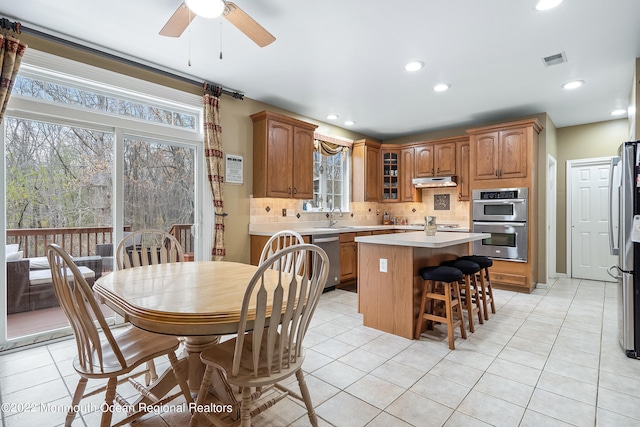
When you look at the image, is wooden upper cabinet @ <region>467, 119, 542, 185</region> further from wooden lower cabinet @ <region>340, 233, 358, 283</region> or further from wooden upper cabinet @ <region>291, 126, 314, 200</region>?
wooden upper cabinet @ <region>291, 126, 314, 200</region>

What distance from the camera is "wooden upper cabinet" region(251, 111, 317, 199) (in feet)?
13.5

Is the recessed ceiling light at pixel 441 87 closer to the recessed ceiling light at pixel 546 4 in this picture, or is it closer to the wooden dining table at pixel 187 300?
the recessed ceiling light at pixel 546 4

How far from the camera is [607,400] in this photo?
6.36 ft

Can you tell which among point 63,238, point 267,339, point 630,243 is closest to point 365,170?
point 630,243

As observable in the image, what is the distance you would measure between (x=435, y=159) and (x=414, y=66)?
2626 millimetres

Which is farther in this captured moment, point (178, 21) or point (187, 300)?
point (178, 21)

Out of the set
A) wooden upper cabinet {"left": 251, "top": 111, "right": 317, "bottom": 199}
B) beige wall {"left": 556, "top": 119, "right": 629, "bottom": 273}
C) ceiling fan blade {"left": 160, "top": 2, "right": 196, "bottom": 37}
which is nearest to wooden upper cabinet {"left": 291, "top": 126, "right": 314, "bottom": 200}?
wooden upper cabinet {"left": 251, "top": 111, "right": 317, "bottom": 199}

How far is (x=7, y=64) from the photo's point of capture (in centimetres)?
240

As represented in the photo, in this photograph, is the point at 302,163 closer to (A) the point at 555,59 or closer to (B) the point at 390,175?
(B) the point at 390,175

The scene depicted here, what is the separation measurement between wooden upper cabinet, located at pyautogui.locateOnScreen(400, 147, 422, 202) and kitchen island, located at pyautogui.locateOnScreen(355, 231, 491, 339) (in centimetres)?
275

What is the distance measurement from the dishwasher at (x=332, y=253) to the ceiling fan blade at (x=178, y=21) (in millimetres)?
2719

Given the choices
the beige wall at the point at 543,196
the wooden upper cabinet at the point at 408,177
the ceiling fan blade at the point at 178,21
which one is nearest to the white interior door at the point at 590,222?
the beige wall at the point at 543,196

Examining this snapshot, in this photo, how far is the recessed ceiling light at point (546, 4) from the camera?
7.32 ft

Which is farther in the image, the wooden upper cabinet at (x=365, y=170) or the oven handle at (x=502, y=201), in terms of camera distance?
A: the wooden upper cabinet at (x=365, y=170)
